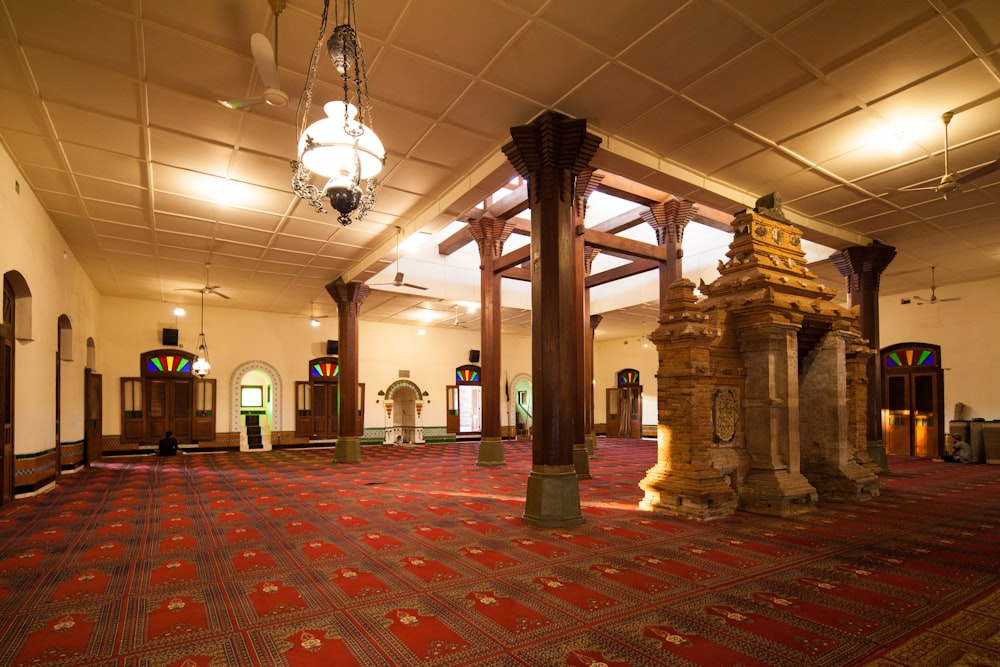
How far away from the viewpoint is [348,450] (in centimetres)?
1086

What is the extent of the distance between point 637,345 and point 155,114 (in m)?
16.4

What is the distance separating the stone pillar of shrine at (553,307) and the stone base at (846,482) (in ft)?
10.8

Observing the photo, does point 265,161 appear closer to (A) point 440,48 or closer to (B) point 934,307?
(A) point 440,48

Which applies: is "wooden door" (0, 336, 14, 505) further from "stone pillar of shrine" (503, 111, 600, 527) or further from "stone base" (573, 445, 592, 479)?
"stone base" (573, 445, 592, 479)

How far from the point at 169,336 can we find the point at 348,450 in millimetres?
6608

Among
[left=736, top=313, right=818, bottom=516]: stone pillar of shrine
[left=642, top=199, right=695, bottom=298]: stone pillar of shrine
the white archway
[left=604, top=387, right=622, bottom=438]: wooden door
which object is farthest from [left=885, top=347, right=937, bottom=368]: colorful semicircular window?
the white archway

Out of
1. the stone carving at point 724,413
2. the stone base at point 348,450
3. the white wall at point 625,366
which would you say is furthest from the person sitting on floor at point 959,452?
the stone base at point 348,450

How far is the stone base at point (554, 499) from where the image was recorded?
15.8 ft

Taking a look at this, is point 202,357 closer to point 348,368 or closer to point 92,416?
point 92,416

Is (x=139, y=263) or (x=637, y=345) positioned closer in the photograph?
(x=139, y=263)

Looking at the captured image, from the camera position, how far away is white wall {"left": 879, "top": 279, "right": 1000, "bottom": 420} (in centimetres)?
1131

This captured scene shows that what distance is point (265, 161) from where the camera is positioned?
5906mm

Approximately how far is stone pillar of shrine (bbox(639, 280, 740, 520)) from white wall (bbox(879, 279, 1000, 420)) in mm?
9357

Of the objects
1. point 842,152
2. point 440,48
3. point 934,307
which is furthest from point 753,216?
point 934,307
